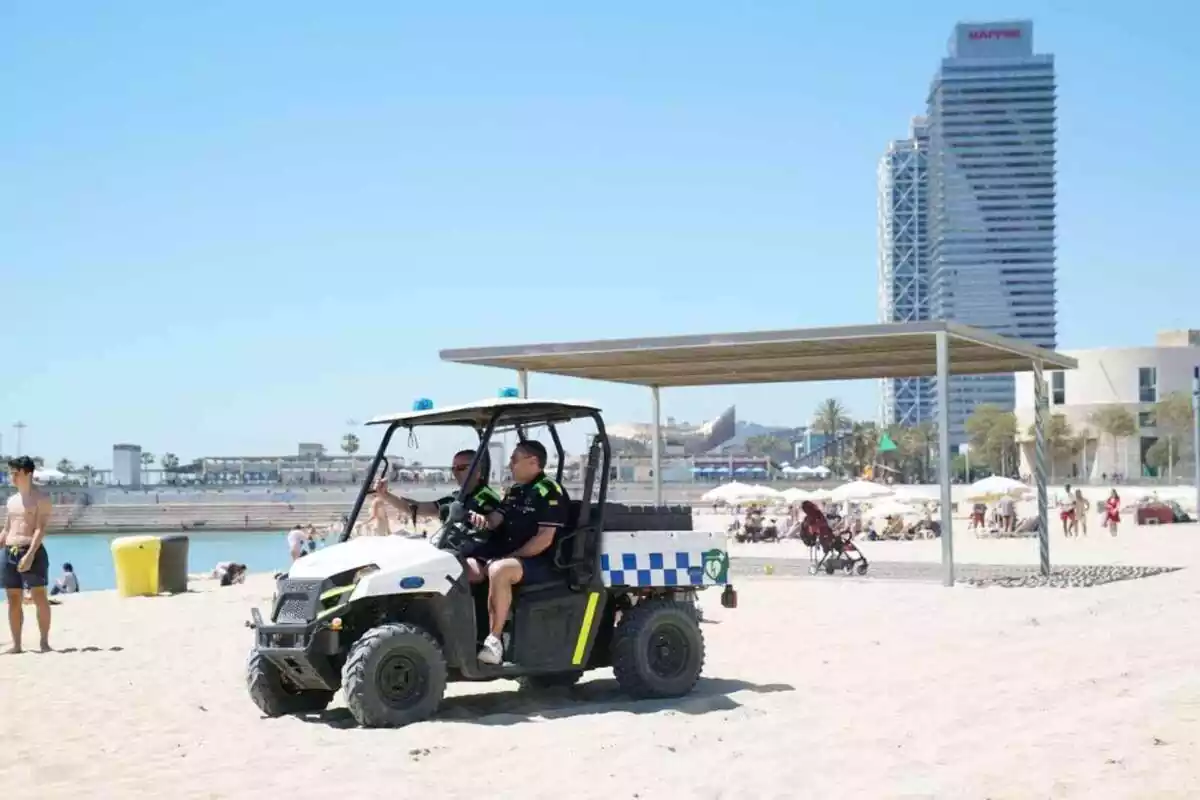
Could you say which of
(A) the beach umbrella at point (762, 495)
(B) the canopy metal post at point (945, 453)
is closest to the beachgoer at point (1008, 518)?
(A) the beach umbrella at point (762, 495)

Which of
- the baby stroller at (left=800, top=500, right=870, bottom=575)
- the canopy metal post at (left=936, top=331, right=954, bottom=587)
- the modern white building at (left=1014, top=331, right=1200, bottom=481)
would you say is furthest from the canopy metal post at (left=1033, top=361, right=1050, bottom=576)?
the modern white building at (left=1014, top=331, right=1200, bottom=481)

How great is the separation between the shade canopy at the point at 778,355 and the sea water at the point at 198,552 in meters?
21.3

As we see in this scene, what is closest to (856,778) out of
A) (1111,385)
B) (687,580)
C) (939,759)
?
(939,759)

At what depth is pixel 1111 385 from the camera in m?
114

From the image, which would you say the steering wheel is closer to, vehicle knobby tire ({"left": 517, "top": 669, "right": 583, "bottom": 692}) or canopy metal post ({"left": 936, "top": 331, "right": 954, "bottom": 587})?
vehicle knobby tire ({"left": 517, "top": 669, "right": 583, "bottom": 692})

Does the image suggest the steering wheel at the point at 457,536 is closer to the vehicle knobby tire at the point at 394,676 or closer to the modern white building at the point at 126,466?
the vehicle knobby tire at the point at 394,676

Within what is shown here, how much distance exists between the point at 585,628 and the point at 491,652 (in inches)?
28.1

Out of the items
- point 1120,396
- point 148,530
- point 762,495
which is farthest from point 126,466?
point 762,495

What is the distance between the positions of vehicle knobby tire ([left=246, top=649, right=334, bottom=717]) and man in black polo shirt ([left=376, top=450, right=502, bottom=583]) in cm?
117

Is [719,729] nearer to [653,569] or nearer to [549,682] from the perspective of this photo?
[653,569]

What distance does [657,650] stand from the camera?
30.3ft

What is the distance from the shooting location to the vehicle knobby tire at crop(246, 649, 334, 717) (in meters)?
8.68

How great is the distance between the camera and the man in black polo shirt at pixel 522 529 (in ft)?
27.8

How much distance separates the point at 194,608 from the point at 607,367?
8404 mm
